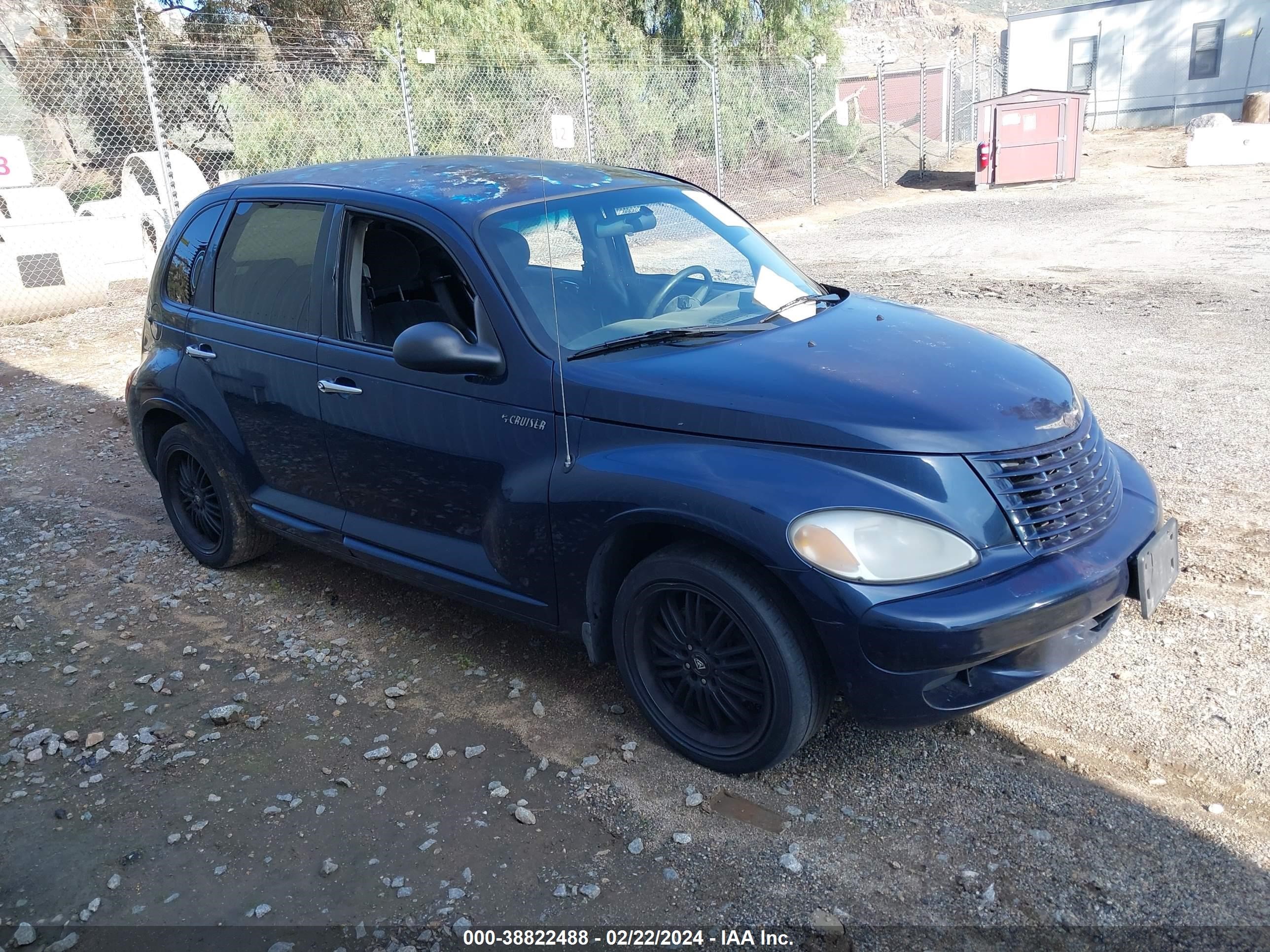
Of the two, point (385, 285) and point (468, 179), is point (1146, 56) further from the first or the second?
point (385, 285)

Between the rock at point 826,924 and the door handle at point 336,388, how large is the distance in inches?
98.4

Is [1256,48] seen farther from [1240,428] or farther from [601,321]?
[601,321]

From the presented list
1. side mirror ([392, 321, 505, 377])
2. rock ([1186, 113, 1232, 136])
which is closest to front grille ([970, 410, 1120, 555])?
side mirror ([392, 321, 505, 377])

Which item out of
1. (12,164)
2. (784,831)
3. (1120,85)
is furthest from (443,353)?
(1120,85)

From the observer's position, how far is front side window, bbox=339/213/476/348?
4047 millimetres

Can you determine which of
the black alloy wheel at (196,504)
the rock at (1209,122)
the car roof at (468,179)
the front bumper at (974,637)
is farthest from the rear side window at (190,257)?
the rock at (1209,122)

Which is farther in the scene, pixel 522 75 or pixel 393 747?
pixel 522 75

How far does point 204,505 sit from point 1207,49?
33.6m

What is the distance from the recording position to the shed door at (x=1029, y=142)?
21.3 metres

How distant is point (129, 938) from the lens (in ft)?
9.24

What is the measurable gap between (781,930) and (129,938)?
1.76 meters

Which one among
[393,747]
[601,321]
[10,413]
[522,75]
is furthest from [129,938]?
[522,75]

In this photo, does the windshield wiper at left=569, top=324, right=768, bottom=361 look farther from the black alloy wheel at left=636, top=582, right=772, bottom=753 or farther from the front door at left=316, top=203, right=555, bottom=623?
the black alloy wheel at left=636, top=582, right=772, bottom=753

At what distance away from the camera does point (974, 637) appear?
2.80 m
